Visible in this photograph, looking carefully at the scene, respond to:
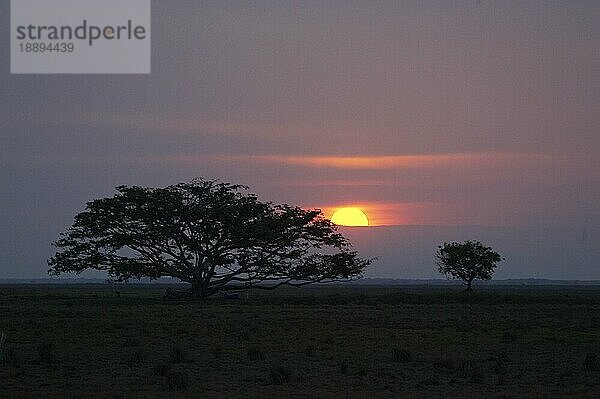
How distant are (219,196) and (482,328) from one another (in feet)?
116

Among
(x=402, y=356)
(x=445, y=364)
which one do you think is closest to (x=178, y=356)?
(x=402, y=356)

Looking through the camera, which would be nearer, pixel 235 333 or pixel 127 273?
pixel 235 333

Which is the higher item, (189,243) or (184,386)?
(189,243)

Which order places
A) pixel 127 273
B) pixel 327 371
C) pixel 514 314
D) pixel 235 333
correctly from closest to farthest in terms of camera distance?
1. pixel 327 371
2. pixel 235 333
3. pixel 514 314
4. pixel 127 273

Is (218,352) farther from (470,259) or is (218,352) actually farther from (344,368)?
(470,259)

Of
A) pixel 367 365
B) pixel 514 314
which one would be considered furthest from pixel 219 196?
pixel 367 365

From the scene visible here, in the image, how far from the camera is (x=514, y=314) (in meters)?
48.7

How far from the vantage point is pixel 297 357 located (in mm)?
25625

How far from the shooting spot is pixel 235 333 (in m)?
33.6

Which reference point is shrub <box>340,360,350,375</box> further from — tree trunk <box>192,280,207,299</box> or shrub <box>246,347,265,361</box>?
tree trunk <box>192,280,207,299</box>

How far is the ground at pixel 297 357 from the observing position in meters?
19.6

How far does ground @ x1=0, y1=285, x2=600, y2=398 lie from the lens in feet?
64.3

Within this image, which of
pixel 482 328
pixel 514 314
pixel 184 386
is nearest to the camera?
pixel 184 386

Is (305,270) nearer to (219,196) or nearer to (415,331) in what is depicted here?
(219,196)
